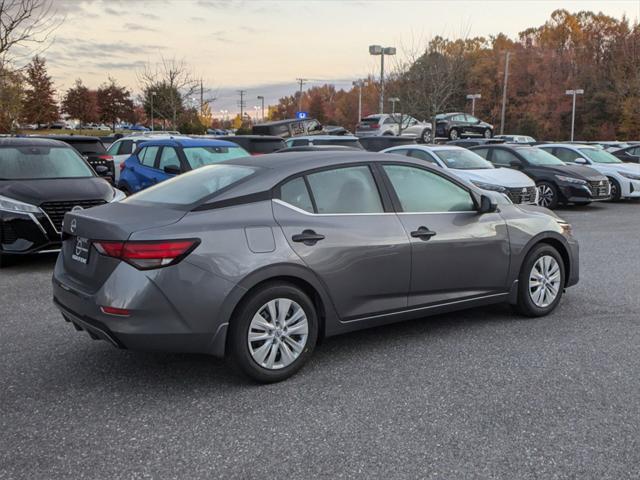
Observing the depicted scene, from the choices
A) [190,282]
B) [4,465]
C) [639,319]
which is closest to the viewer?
[4,465]

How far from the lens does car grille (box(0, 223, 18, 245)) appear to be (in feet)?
25.0

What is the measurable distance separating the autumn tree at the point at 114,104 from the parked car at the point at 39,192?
84.7 meters

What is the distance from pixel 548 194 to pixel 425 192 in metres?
11.3

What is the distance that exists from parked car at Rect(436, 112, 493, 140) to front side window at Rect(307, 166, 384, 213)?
35837 millimetres

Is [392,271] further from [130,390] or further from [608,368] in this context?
[130,390]

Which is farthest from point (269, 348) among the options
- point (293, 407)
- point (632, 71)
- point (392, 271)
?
point (632, 71)

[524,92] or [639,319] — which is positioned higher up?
[524,92]

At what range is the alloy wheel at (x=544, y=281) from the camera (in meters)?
5.64

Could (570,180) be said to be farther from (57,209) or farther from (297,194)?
(297,194)

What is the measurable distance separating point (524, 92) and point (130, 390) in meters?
70.0

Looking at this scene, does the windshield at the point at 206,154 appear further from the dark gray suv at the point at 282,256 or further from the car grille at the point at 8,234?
→ the dark gray suv at the point at 282,256

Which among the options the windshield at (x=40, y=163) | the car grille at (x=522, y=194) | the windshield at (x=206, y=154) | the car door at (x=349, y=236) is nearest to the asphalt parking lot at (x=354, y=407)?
the car door at (x=349, y=236)

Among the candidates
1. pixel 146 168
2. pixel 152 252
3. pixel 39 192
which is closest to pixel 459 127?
pixel 146 168

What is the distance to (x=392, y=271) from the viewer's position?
466 cm
